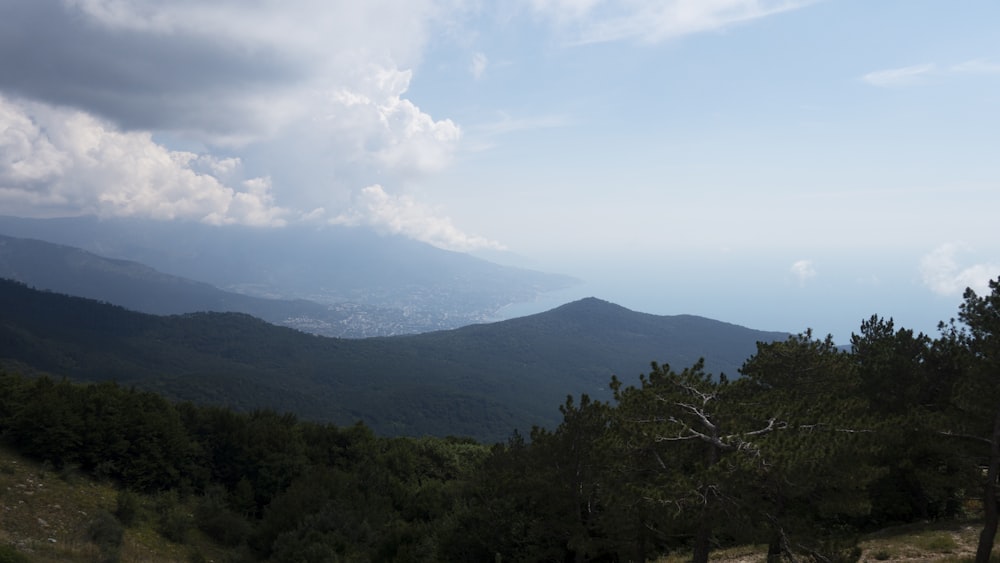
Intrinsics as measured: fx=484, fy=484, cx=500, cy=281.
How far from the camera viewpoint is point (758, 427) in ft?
36.8

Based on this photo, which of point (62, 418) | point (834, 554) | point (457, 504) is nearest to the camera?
point (834, 554)

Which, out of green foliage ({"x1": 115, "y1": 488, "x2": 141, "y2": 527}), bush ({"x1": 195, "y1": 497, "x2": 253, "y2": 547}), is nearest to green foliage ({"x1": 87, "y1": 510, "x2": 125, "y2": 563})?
green foliage ({"x1": 115, "y1": 488, "x2": 141, "y2": 527})

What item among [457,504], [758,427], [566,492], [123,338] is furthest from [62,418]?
[123,338]

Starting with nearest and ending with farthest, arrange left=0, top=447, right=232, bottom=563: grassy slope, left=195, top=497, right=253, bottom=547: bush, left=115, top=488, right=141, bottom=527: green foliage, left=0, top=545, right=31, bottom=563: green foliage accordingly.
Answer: left=0, top=545, right=31, bottom=563: green foliage → left=0, top=447, right=232, bottom=563: grassy slope → left=115, top=488, right=141, bottom=527: green foliage → left=195, top=497, right=253, bottom=547: bush

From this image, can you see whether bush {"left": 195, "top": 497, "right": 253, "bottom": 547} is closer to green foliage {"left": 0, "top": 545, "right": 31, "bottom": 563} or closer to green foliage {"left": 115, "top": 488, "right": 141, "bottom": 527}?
green foliage {"left": 115, "top": 488, "right": 141, "bottom": 527}

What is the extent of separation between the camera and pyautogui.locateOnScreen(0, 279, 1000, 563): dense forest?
1023cm

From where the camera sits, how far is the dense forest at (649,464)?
1023cm

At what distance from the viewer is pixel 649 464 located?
11.4m

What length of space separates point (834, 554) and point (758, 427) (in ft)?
8.84

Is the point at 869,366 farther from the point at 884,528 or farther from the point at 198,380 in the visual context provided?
the point at 198,380

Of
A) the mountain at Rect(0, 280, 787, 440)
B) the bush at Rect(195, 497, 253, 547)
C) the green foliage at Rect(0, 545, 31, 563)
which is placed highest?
the green foliage at Rect(0, 545, 31, 563)

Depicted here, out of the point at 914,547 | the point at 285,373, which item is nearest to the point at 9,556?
the point at 914,547

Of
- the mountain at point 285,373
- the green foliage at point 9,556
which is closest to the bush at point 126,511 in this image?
the green foliage at point 9,556

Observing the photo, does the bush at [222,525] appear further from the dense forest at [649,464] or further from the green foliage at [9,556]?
the green foliage at [9,556]
